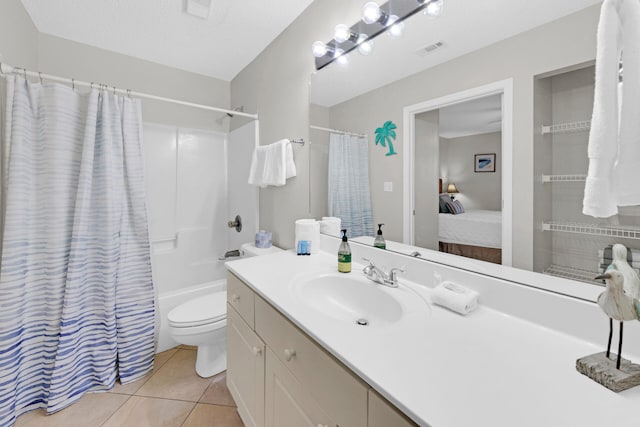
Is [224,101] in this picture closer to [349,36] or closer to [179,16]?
[179,16]

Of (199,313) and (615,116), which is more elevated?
(615,116)

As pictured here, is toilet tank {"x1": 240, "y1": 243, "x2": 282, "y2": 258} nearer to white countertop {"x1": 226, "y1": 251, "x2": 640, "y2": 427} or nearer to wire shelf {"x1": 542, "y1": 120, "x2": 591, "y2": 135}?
white countertop {"x1": 226, "y1": 251, "x2": 640, "y2": 427}

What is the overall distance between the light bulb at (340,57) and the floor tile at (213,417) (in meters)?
1.98

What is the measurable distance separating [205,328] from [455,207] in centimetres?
150

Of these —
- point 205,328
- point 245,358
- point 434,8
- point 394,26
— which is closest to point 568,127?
point 434,8

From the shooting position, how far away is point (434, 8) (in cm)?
104

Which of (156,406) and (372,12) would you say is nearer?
(372,12)

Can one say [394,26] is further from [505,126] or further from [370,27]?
[505,126]

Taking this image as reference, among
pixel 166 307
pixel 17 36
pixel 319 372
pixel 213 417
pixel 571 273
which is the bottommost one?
pixel 213 417

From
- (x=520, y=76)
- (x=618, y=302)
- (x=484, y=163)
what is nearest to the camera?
(x=618, y=302)

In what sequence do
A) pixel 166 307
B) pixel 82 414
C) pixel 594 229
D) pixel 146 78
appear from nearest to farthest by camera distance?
pixel 594 229
pixel 82 414
pixel 166 307
pixel 146 78

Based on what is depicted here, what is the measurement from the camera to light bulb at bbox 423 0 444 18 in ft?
3.36

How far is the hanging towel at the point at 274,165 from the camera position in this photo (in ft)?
5.90

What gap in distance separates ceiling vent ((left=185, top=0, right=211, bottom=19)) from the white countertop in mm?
1737
